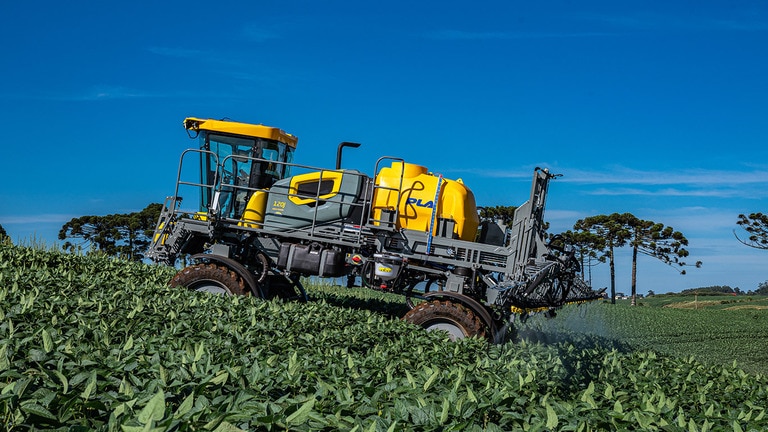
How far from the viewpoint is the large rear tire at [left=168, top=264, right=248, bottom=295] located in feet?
38.7

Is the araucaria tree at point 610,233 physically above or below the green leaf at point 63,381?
above

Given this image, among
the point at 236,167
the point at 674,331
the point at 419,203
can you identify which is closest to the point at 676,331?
the point at 674,331

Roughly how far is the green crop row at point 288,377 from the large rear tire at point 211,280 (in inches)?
63.4

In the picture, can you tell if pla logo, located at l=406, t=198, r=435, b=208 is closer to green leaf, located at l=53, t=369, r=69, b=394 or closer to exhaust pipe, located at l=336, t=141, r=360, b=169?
exhaust pipe, located at l=336, t=141, r=360, b=169

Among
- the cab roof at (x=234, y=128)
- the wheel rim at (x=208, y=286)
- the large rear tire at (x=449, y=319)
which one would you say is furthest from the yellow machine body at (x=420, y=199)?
the wheel rim at (x=208, y=286)

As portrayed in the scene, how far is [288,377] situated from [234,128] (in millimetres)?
9763

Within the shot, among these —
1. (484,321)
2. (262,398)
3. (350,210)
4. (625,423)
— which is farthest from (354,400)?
(350,210)

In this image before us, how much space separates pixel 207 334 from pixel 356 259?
228 inches

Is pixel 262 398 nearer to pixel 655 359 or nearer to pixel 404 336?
pixel 404 336

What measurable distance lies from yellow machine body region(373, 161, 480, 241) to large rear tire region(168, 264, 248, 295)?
272 centimetres

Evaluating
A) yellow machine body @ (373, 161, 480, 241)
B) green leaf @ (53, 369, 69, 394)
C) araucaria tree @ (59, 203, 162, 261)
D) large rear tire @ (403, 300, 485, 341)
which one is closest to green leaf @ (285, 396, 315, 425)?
green leaf @ (53, 369, 69, 394)

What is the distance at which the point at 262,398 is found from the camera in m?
3.88

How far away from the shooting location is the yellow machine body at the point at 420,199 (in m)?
12.1

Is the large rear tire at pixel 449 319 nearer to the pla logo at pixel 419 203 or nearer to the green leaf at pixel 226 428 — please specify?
the pla logo at pixel 419 203
